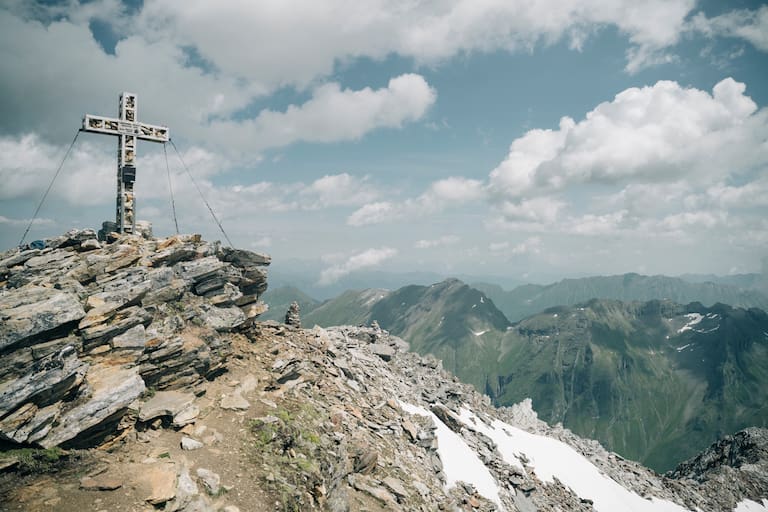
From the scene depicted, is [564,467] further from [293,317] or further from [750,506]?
[750,506]

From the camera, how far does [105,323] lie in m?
17.2

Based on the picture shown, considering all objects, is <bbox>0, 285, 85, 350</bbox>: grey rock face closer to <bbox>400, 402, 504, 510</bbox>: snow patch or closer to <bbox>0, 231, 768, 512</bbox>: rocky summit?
<bbox>0, 231, 768, 512</bbox>: rocky summit

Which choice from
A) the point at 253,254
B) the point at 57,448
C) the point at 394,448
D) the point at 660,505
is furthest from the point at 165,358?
the point at 660,505

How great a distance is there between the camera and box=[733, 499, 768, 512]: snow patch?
64.2 metres

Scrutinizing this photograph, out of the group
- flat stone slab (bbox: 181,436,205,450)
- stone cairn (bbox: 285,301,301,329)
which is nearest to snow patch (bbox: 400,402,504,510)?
stone cairn (bbox: 285,301,301,329)

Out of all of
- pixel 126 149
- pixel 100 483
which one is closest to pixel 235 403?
pixel 100 483

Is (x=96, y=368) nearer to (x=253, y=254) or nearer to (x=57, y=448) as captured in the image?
→ (x=57, y=448)

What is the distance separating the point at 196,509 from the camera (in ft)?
42.5

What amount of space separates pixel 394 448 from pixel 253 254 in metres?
16.7

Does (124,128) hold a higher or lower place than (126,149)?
higher

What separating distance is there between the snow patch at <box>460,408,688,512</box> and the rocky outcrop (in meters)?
33.2

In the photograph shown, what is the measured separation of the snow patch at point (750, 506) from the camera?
2527 inches

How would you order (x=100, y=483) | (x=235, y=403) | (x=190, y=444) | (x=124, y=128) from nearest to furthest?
(x=100, y=483) < (x=190, y=444) < (x=235, y=403) < (x=124, y=128)

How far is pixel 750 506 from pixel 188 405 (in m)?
91.8
